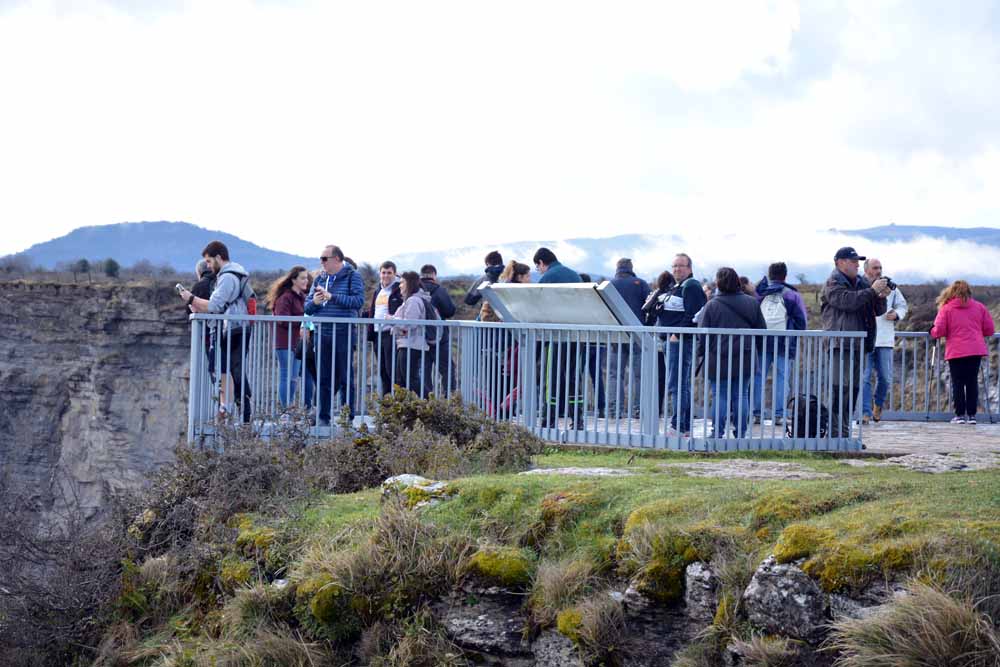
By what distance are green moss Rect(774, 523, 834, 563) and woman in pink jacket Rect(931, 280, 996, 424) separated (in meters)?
9.50

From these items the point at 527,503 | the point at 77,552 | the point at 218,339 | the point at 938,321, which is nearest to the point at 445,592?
the point at 527,503

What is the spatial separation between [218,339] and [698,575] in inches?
279

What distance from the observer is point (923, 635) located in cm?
498

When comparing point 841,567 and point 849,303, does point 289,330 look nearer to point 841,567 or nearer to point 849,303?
point 849,303

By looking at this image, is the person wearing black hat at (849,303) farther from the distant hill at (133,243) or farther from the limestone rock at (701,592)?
the distant hill at (133,243)

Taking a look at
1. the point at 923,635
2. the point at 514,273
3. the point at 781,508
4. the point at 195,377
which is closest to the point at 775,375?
the point at 514,273

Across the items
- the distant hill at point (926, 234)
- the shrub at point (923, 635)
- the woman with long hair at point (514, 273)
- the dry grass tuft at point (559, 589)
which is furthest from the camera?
the distant hill at point (926, 234)

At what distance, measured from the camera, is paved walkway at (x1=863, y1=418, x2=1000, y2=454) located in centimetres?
1159

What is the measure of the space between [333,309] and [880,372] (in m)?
6.91

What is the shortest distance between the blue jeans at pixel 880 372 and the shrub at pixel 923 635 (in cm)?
1003

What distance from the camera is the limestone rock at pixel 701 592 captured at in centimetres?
607

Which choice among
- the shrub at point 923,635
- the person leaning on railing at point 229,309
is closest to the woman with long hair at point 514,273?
the person leaning on railing at point 229,309

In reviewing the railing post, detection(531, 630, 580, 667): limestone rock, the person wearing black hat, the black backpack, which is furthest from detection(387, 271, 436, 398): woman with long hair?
detection(531, 630, 580, 667): limestone rock

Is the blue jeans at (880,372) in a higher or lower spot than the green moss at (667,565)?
higher
